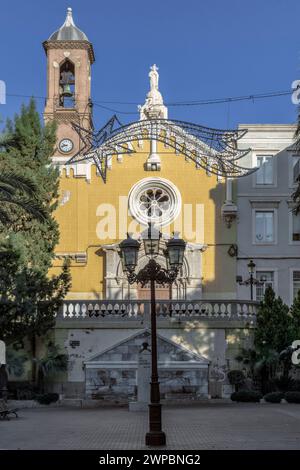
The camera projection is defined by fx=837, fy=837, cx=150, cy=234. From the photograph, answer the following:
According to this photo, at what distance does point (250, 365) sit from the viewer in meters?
30.4

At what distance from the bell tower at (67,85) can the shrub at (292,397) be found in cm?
2072

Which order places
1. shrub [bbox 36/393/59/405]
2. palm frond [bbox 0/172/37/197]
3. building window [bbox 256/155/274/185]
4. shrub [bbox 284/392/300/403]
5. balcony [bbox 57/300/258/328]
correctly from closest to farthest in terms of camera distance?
palm frond [bbox 0/172/37/197] → shrub [bbox 284/392/300/403] → shrub [bbox 36/393/59/405] → balcony [bbox 57/300/258/328] → building window [bbox 256/155/274/185]

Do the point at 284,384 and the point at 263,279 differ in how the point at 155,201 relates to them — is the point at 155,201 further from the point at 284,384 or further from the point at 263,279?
the point at 284,384

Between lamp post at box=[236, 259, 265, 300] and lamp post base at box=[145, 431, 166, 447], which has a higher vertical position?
lamp post at box=[236, 259, 265, 300]

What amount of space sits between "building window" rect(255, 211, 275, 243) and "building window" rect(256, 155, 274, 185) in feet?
4.71

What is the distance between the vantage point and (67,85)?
4419 cm

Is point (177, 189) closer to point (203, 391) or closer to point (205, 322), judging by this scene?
point (205, 322)

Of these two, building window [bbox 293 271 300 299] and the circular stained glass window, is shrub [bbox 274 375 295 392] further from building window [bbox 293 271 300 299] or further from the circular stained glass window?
the circular stained glass window

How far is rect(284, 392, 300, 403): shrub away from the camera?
27578mm

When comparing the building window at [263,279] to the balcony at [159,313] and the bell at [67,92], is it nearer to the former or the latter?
the balcony at [159,313]

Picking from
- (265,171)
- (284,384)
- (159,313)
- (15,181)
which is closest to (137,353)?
(159,313)

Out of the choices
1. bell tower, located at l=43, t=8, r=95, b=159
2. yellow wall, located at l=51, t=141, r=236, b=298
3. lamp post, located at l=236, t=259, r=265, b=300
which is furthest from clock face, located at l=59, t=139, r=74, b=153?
lamp post, located at l=236, t=259, r=265, b=300

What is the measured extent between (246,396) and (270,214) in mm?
10759

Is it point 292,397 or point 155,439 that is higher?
point 155,439
